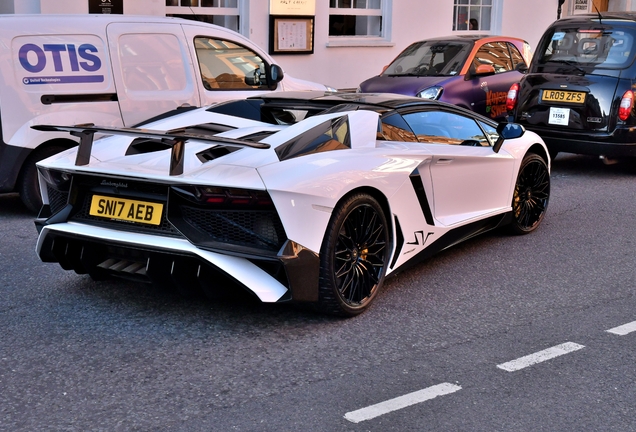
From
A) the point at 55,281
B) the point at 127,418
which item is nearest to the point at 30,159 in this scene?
the point at 55,281

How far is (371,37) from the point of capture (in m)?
18.2

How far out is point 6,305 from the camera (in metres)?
5.39

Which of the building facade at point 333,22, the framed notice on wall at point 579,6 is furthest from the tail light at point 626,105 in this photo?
the framed notice on wall at point 579,6

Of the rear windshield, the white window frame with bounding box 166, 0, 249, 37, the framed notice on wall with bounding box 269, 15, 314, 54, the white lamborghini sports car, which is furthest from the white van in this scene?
the framed notice on wall with bounding box 269, 15, 314, 54

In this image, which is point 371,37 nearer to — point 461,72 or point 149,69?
point 461,72

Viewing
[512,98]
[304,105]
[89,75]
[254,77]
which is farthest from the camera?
[512,98]

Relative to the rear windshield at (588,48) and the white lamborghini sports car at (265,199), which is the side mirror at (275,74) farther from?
the rear windshield at (588,48)

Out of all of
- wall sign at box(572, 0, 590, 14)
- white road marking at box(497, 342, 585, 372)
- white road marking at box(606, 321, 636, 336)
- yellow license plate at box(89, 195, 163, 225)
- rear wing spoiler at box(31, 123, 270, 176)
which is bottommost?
white road marking at box(606, 321, 636, 336)

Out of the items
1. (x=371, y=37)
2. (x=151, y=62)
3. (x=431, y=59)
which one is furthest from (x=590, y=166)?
(x=371, y=37)

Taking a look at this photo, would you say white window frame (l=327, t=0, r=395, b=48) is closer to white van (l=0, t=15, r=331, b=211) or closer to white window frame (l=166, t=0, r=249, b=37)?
white window frame (l=166, t=0, r=249, b=37)

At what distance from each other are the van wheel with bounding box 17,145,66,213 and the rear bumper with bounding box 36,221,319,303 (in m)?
3.10

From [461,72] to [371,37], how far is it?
5.70 m

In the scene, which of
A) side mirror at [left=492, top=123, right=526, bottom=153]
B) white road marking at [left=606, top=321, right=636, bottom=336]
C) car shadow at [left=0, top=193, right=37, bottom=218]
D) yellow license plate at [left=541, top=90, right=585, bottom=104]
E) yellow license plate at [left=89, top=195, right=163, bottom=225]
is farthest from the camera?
yellow license plate at [left=541, top=90, right=585, bottom=104]

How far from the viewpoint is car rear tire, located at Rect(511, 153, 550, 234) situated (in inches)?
291
